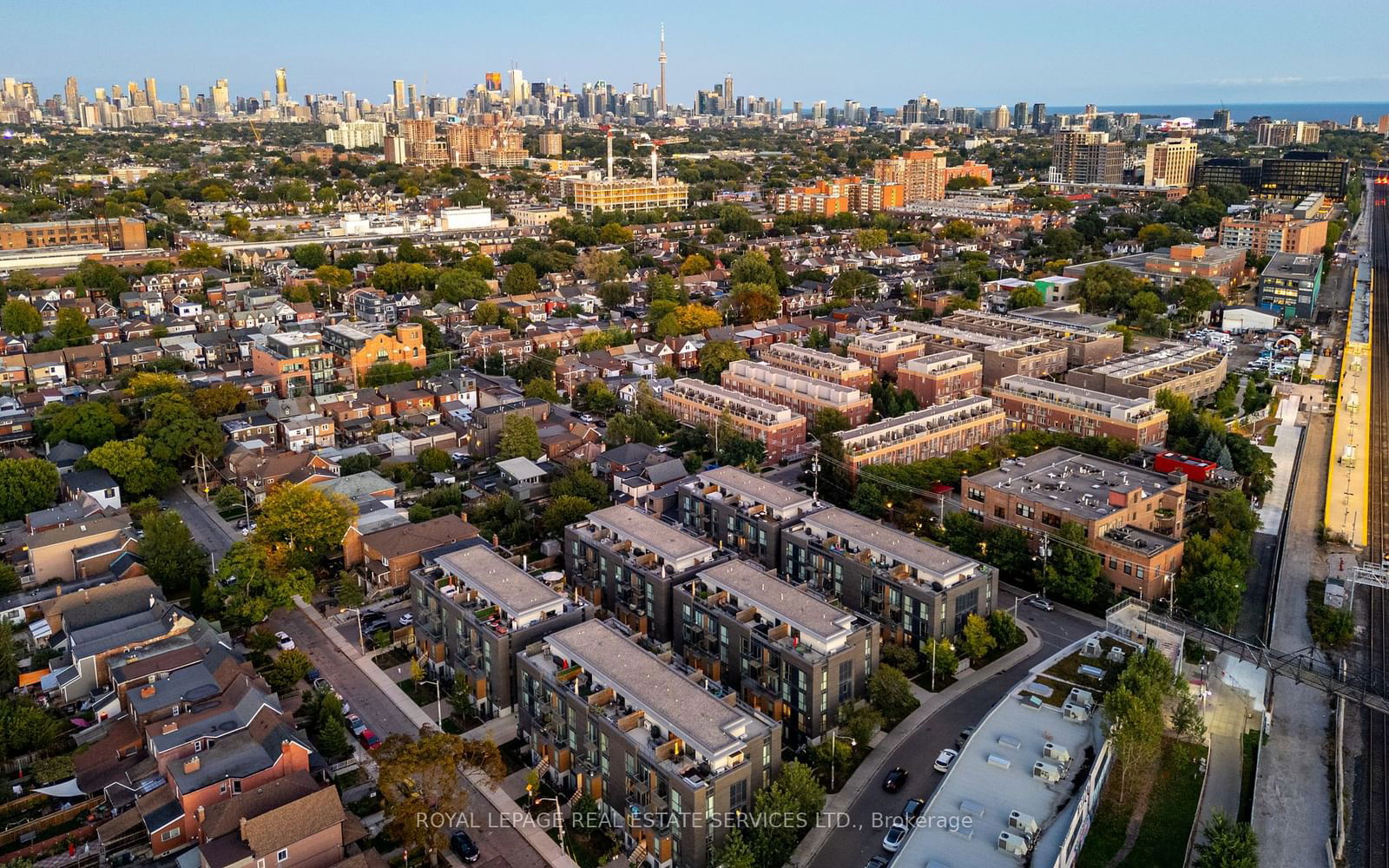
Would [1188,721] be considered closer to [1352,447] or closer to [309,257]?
[1352,447]

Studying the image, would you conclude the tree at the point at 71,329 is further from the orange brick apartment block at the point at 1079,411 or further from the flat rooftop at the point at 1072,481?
the orange brick apartment block at the point at 1079,411

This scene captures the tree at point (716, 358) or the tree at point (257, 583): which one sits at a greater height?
the tree at point (716, 358)

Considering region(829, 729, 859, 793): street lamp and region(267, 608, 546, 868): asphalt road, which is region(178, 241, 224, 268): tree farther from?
region(829, 729, 859, 793): street lamp

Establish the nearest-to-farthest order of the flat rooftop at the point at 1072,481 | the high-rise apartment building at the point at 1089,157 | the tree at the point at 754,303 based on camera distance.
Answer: the flat rooftop at the point at 1072,481, the tree at the point at 754,303, the high-rise apartment building at the point at 1089,157

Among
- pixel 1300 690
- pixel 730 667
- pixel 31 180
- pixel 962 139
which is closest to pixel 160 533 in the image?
pixel 730 667

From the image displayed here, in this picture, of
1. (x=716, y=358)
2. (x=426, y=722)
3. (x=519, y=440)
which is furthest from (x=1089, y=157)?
(x=426, y=722)

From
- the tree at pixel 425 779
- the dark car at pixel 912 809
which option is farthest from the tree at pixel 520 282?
the dark car at pixel 912 809

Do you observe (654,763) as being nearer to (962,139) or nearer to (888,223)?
(888,223)
